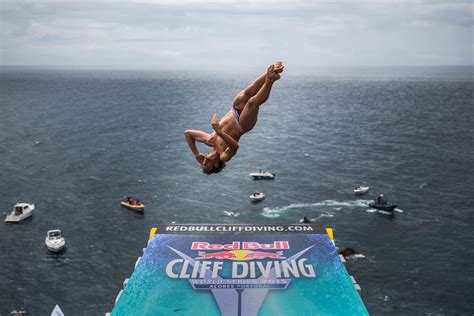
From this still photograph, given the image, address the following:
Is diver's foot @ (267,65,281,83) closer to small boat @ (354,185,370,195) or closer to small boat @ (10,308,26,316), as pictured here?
small boat @ (10,308,26,316)

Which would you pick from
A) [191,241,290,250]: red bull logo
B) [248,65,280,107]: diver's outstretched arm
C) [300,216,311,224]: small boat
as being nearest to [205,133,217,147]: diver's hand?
[248,65,280,107]: diver's outstretched arm

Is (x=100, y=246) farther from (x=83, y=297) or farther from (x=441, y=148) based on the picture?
(x=441, y=148)

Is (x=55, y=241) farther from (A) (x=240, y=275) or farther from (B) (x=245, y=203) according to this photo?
(A) (x=240, y=275)

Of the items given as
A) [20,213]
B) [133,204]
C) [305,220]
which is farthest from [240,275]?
[20,213]

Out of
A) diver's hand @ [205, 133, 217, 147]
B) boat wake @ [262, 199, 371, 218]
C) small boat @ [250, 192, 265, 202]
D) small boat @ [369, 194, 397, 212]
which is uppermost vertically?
diver's hand @ [205, 133, 217, 147]

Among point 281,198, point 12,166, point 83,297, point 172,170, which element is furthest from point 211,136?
point 12,166
